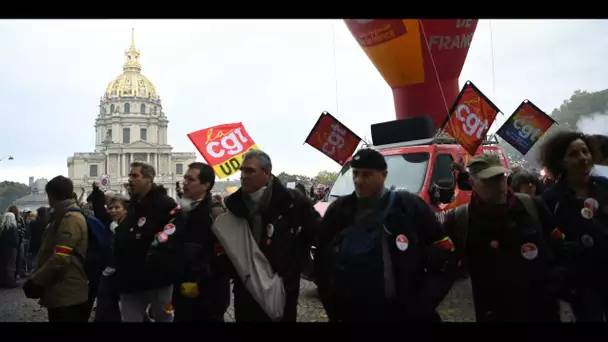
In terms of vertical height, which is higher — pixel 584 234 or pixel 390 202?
pixel 390 202

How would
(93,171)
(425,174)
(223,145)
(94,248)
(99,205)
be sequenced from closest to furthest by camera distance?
(94,248) < (99,205) < (425,174) < (223,145) < (93,171)

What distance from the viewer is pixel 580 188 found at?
318 centimetres

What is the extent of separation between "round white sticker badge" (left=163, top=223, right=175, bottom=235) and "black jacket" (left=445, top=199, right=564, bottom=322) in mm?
2092

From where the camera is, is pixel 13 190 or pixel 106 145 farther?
pixel 106 145

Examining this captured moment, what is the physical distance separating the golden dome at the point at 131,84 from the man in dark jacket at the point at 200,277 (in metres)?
96.7

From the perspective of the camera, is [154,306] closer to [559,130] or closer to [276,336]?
[276,336]

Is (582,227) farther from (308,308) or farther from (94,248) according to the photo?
(308,308)

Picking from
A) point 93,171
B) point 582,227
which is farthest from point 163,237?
point 93,171

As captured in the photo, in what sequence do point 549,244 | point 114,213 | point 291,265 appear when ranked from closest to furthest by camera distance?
point 549,244, point 291,265, point 114,213

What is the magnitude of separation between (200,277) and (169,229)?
496 millimetres

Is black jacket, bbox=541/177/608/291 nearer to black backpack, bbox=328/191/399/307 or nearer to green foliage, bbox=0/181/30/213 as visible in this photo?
black backpack, bbox=328/191/399/307

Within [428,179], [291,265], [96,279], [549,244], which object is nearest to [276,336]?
[291,265]

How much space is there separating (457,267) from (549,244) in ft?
1.85

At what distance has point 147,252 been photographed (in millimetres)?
3658
